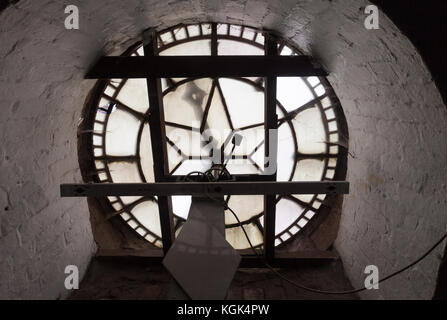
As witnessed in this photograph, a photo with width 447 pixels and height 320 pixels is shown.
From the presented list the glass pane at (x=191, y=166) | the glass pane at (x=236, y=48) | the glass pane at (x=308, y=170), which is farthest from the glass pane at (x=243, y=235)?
the glass pane at (x=236, y=48)

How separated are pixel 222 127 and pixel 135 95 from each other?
25.3 inches

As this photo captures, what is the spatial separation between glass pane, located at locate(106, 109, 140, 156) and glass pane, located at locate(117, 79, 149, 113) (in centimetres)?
8

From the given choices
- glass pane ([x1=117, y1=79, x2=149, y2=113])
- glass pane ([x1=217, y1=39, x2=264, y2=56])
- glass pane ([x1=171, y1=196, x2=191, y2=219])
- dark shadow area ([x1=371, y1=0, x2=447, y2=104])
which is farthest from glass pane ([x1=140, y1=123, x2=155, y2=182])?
dark shadow area ([x1=371, y1=0, x2=447, y2=104])

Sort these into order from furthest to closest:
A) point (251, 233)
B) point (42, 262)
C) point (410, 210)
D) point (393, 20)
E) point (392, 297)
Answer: point (251, 233) < point (42, 262) < point (392, 297) < point (410, 210) < point (393, 20)

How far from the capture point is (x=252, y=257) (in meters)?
1.89

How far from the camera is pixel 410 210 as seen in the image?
1.17 m

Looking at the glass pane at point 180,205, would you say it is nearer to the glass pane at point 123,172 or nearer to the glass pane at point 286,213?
the glass pane at point 123,172

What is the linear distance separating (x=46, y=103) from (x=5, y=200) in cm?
48

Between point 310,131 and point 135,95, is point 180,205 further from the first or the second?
point 310,131

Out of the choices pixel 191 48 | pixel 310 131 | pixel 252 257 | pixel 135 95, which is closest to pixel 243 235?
pixel 252 257

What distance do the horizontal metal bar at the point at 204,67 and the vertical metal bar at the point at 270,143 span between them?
96 millimetres

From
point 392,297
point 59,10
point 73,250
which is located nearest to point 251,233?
point 392,297

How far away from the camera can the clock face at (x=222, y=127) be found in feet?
6.40
